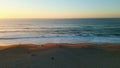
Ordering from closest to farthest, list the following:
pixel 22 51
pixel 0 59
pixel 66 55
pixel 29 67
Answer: pixel 29 67, pixel 0 59, pixel 66 55, pixel 22 51

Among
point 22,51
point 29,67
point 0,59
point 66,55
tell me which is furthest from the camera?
point 22,51

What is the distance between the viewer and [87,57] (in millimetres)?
10406

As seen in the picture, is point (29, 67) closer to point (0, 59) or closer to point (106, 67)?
point (0, 59)

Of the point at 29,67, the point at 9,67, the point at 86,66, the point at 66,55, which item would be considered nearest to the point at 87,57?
the point at 66,55

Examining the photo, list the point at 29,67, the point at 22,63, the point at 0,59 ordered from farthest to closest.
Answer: the point at 0,59 → the point at 22,63 → the point at 29,67

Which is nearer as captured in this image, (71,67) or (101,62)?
(71,67)

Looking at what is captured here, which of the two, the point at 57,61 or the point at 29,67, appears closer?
the point at 29,67

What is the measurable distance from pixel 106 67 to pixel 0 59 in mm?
5046

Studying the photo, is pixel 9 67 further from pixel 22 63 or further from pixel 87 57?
pixel 87 57

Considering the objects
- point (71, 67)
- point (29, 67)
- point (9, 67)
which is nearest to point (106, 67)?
point (71, 67)

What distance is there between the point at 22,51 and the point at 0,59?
234 cm

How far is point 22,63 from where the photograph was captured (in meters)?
9.01

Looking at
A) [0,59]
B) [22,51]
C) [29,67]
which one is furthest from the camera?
[22,51]

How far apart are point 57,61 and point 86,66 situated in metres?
1.43
